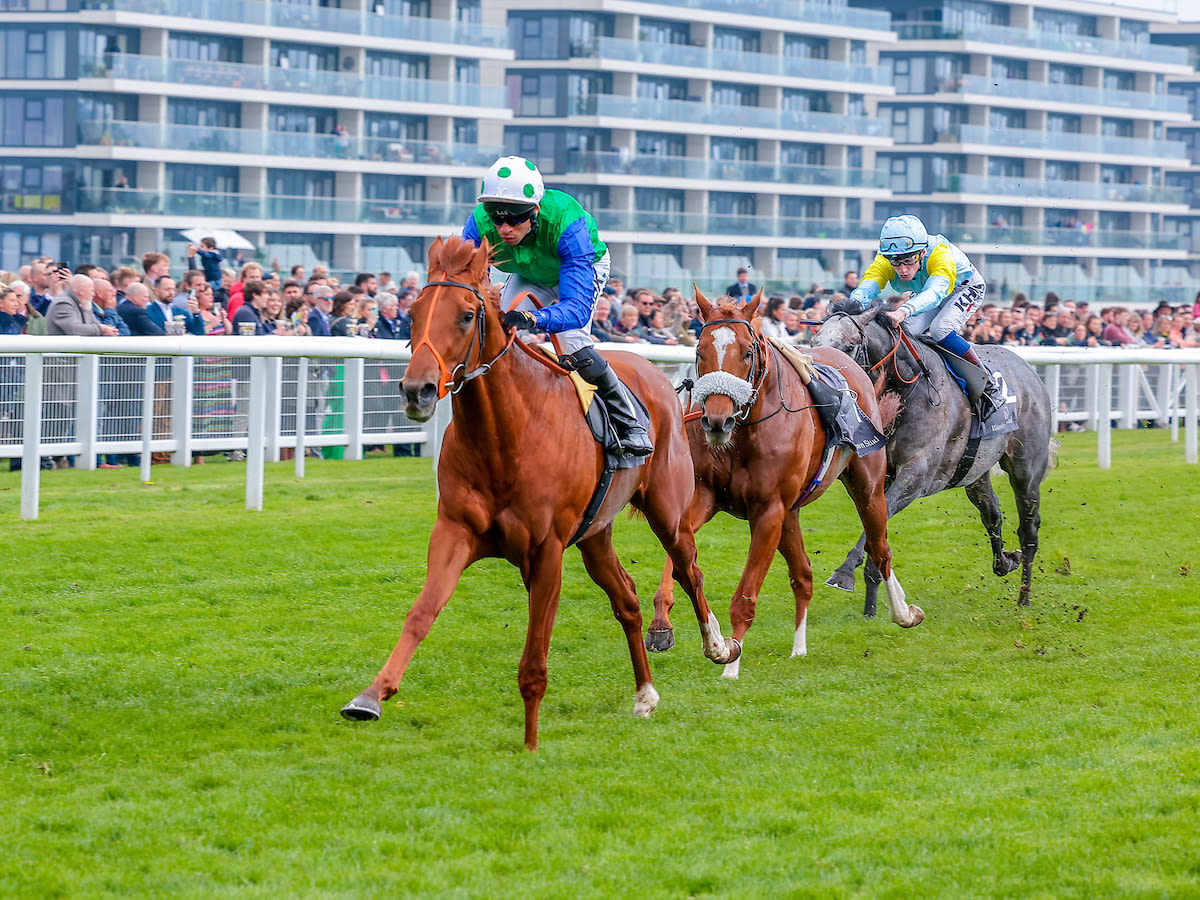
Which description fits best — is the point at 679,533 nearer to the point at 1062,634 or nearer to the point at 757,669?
the point at 757,669

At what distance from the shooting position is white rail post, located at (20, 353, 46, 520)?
8328 mm

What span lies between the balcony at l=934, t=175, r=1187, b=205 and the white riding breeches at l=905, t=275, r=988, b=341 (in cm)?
5032

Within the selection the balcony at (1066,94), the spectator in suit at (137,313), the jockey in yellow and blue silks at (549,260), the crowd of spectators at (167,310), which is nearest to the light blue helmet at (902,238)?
the jockey in yellow and blue silks at (549,260)

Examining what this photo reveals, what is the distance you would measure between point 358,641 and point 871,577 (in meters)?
2.73

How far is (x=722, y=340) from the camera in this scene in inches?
264

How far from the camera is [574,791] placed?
4777 millimetres

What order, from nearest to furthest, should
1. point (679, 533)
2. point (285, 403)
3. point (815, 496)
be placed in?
point (679, 533)
point (815, 496)
point (285, 403)

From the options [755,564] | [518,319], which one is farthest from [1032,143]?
[518,319]

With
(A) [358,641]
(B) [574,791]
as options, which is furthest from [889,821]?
(A) [358,641]

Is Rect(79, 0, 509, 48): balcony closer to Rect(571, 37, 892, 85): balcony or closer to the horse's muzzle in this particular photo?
Rect(571, 37, 892, 85): balcony

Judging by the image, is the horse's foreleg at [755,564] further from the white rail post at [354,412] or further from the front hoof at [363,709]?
the white rail post at [354,412]

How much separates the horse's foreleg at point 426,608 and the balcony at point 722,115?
147ft

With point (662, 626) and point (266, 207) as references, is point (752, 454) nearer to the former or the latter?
point (662, 626)

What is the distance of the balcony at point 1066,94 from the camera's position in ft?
193
